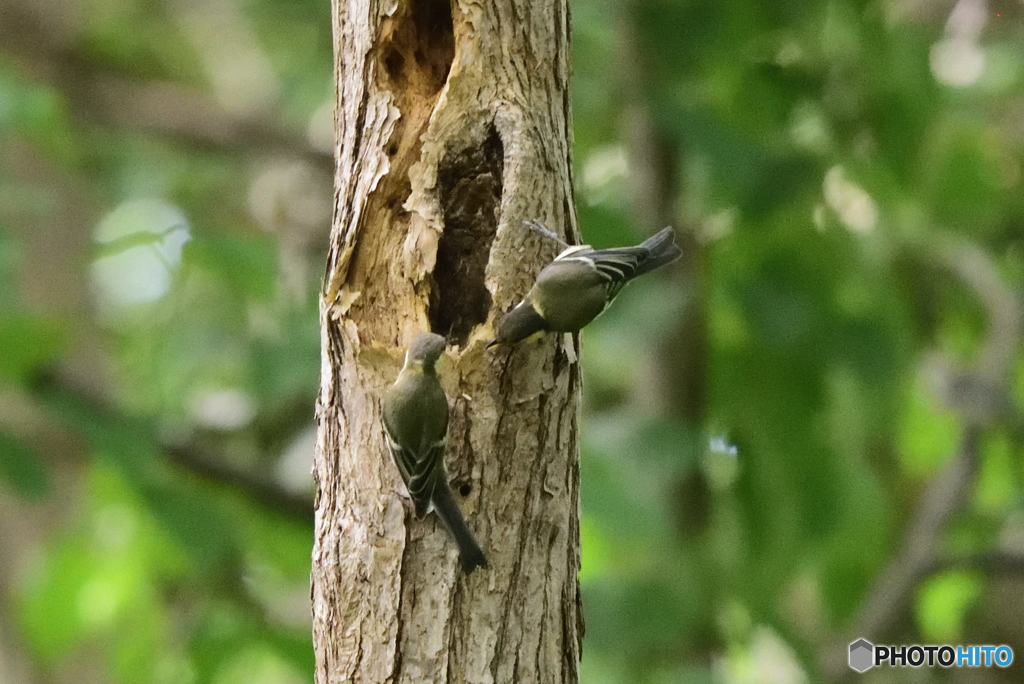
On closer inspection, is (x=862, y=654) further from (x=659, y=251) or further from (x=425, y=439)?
(x=425, y=439)

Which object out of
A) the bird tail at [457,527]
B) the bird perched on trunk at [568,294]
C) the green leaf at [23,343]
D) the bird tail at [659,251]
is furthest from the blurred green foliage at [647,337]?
the bird tail at [457,527]

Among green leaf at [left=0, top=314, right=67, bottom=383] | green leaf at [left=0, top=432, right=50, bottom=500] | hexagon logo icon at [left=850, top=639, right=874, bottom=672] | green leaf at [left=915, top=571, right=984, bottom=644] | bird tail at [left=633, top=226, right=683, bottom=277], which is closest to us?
bird tail at [left=633, top=226, right=683, bottom=277]

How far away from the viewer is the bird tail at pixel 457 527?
1606 mm

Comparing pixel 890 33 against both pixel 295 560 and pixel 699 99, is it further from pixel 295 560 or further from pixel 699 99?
pixel 295 560

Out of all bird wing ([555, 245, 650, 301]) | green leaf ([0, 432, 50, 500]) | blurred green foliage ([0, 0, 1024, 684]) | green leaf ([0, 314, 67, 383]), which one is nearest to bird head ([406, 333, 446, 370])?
bird wing ([555, 245, 650, 301])

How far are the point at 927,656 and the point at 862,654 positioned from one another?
0.46m

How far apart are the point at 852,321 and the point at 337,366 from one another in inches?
72.0

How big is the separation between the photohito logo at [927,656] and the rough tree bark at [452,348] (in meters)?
2.23

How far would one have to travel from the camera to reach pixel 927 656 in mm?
3840

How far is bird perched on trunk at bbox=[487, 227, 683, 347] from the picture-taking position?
5.37 feet

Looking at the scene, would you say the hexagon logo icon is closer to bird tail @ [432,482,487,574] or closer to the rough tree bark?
the rough tree bark

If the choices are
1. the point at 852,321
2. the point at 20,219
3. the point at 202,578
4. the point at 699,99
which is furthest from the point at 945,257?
the point at 20,219

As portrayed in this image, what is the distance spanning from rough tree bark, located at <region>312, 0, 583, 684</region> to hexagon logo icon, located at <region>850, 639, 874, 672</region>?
2.20m

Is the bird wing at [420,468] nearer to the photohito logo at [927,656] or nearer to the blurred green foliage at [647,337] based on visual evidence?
the blurred green foliage at [647,337]
